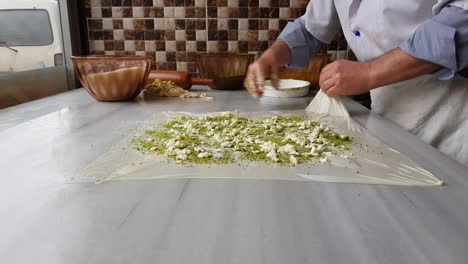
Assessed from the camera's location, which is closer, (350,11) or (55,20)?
(350,11)

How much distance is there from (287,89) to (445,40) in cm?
58

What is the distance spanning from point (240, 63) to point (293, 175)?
39.6 inches

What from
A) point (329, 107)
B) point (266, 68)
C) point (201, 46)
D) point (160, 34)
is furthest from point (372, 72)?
point (160, 34)

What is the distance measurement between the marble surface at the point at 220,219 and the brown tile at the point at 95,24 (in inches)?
47.6

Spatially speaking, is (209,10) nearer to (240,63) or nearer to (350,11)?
(240,63)

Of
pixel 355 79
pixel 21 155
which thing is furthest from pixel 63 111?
pixel 355 79

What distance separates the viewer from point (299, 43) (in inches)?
58.5

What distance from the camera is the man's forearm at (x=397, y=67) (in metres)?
0.93

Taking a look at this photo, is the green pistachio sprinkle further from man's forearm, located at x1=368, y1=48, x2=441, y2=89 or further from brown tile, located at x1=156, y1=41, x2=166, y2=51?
brown tile, located at x1=156, y1=41, x2=166, y2=51

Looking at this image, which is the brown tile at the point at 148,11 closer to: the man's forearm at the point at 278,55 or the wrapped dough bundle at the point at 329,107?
the man's forearm at the point at 278,55

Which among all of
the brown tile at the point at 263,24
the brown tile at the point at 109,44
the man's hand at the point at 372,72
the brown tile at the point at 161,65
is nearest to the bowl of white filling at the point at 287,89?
the man's hand at the point at 372,72

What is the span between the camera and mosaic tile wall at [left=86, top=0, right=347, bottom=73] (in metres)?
1.77

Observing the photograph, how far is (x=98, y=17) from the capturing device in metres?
1.80

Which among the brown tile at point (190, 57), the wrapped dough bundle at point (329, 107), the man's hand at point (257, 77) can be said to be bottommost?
the wrapped dough bundle at point (329, 107)
